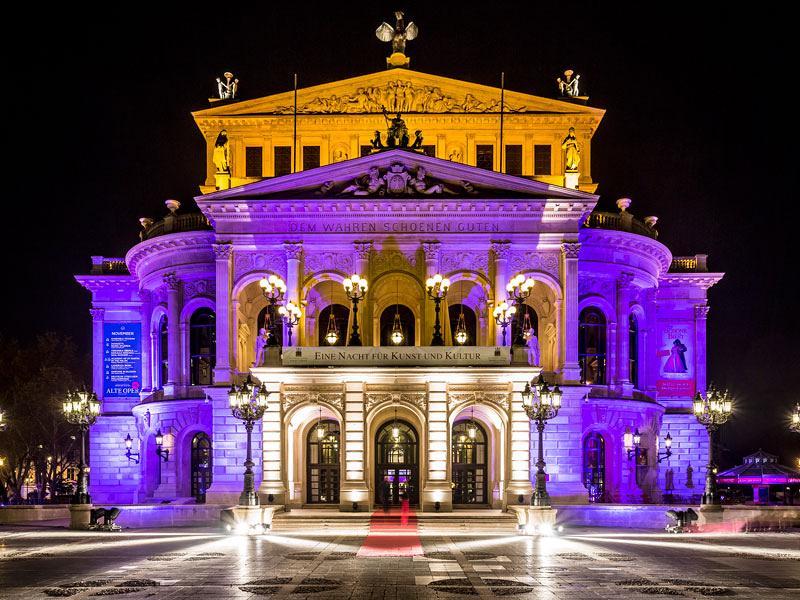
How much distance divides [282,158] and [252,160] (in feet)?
5.57

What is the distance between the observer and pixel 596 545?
36.3 m

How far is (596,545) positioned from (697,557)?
510 cm

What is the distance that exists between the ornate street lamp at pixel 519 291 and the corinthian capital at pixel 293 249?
1051cm

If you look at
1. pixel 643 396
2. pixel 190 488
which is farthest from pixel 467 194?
pixel 190 488

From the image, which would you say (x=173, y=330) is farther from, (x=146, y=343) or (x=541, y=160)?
(x=541, y=160)

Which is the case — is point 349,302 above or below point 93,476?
above

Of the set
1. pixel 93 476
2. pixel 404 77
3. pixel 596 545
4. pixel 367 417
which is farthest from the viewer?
pixel 93 476

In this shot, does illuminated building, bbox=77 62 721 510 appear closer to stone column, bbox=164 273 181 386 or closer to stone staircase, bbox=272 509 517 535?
stone column, bbox=164 273 181 386

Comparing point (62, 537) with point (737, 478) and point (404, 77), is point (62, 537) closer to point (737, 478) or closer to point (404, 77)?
point (404, 77)

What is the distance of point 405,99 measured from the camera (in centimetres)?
6100

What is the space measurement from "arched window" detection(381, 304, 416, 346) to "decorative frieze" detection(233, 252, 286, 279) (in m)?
5.94

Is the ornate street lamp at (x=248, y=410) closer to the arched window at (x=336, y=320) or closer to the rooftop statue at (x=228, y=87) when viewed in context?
the arched window at (x=336, y=320)

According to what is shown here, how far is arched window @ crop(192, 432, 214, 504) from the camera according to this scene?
201 feet

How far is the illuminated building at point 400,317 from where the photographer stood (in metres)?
49.7
